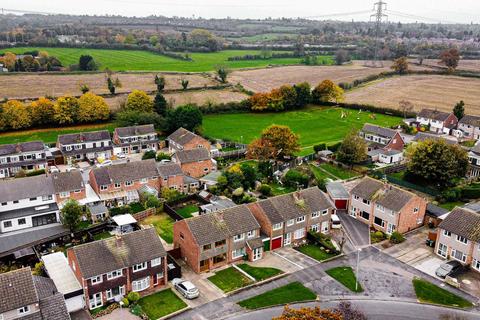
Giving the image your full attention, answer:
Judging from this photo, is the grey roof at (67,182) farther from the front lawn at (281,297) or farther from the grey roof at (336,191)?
the grey roof at (336,191)

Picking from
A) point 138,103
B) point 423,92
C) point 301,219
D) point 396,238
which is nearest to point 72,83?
point 138,103

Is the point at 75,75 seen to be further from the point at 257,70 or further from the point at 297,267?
the point at 297,267

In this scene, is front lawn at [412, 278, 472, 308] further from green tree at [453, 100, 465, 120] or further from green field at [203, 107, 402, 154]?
green tree at [453, 100, 465, 120]

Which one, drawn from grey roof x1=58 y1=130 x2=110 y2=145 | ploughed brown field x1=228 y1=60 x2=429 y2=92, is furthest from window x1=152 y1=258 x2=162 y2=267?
ploughed brown field x1=228 y1=60 x2=429 y2=92

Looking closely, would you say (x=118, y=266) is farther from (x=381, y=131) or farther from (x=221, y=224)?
(x=381, y=131)

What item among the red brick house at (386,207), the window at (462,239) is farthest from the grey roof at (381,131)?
the window at (462,239)

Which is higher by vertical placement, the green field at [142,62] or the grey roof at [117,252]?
the green field at [142,62]
